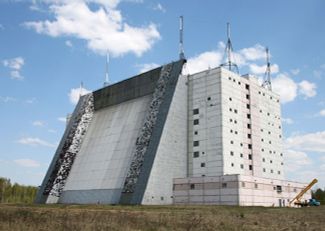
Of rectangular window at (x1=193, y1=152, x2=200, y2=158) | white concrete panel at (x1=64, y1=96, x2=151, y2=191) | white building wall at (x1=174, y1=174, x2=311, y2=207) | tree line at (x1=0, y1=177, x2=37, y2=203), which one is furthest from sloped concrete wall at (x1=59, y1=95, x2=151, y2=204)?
tree line at (x1=0, y1=177, x2=37, y2=203)

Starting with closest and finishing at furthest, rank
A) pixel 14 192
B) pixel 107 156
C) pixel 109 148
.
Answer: pixel 107 156 → pixel 109 148 → pixel 14 192

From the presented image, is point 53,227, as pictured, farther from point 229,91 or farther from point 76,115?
point 76,115

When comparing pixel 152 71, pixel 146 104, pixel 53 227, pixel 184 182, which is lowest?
pixel 53 227

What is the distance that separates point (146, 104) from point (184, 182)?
19296 millimetres

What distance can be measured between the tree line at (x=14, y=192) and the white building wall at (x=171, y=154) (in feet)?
243

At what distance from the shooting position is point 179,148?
69438 millimetres

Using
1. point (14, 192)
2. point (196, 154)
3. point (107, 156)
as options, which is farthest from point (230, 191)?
point (14, 192)

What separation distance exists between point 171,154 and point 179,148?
2598 millimetres

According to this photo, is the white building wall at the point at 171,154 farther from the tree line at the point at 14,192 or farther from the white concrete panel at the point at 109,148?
the tree line at the point at 14,192

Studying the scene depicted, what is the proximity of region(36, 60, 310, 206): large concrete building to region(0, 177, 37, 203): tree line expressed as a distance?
46.3 meters

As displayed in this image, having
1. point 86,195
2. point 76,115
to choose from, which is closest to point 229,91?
point 86,195

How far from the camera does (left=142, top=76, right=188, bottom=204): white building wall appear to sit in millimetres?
64000

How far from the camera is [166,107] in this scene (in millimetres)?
69562

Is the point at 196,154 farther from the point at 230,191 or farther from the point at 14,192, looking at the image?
the point at 14,192
